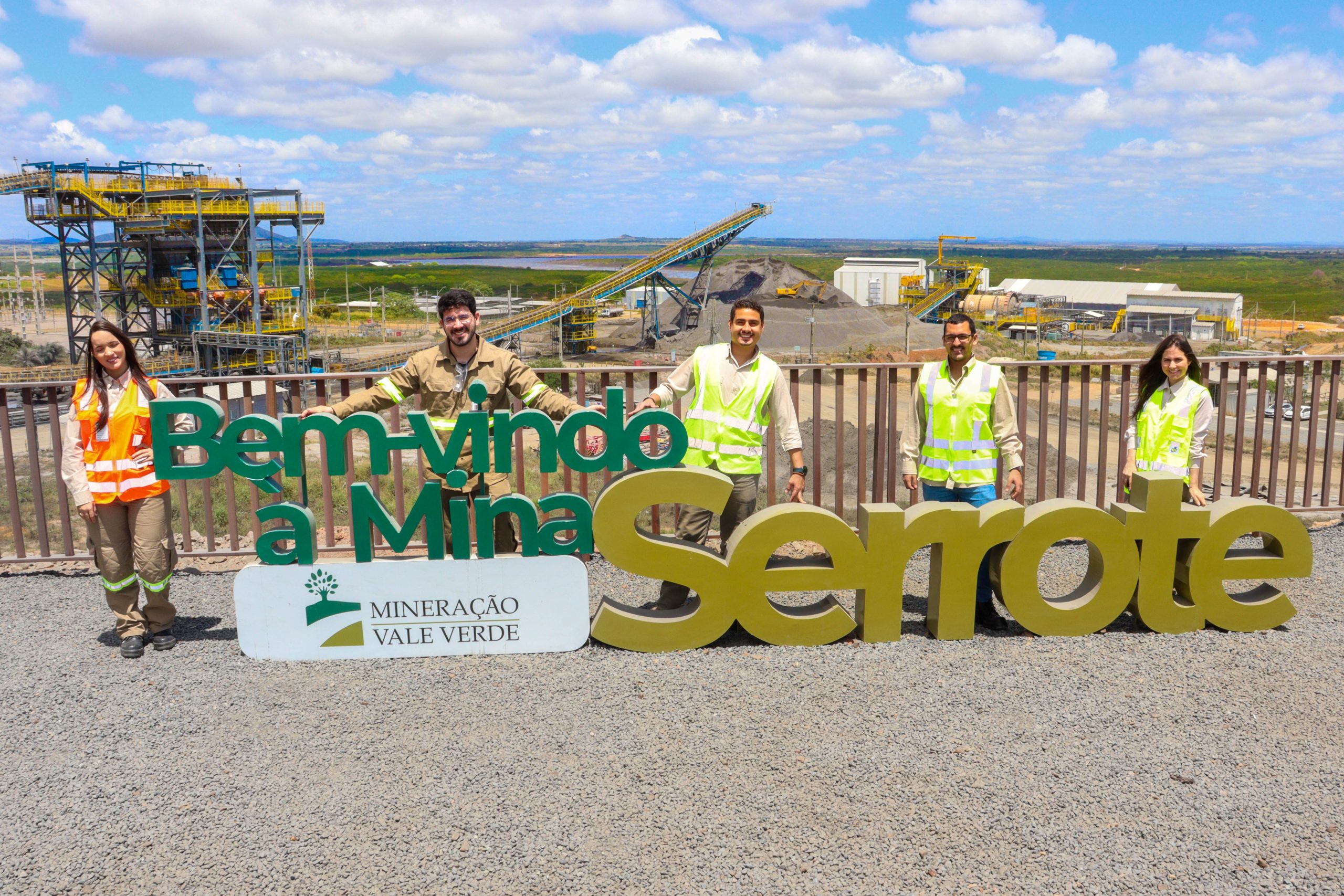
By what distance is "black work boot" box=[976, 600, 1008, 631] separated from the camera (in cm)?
649

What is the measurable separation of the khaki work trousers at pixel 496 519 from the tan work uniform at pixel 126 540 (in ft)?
5.55

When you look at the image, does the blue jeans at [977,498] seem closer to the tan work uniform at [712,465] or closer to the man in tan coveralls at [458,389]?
the tan work uniform at [712,465]

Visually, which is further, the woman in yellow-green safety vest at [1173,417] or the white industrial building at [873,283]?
the white industrial building at [873,283]

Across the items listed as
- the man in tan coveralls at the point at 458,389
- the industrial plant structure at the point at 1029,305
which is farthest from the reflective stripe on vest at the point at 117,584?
the industrial plant structure at the point at 1029,305

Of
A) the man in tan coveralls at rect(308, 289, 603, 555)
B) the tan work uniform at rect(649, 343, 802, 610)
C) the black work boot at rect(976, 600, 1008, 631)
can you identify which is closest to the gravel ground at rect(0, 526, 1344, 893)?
the black work boot at rect(976, 600, 1008, 631)

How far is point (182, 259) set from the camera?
44.9 m

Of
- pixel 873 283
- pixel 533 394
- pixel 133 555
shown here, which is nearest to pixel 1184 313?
pixel 873 283

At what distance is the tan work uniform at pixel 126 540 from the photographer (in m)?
5.98

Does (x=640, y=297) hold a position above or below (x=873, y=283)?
below

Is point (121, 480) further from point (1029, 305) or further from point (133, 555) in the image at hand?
point (1029, 305)

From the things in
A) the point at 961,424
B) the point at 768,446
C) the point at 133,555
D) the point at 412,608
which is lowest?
the point at 412,608

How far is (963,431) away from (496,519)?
300 cm

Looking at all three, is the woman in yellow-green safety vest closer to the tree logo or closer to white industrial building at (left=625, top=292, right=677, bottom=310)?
the tree logo

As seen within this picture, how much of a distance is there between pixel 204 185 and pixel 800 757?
46026 mm
